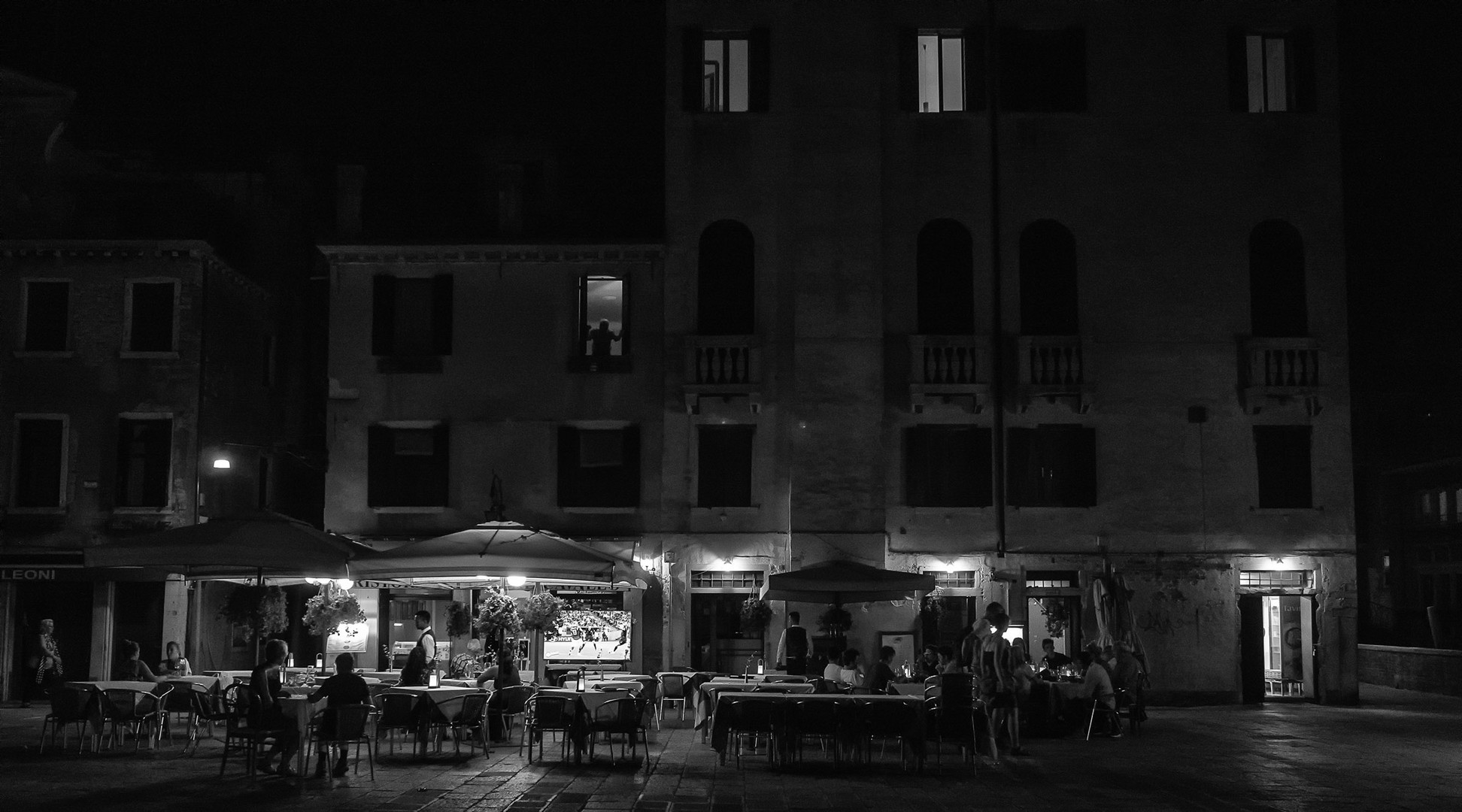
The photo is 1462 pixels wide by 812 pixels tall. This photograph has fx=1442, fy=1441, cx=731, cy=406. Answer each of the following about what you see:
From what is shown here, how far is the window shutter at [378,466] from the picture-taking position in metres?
30.0

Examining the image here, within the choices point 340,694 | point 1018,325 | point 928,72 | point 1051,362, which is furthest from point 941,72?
point 340,694

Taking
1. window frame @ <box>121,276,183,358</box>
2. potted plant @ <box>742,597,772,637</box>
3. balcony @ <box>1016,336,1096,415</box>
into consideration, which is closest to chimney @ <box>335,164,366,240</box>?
window frame @ <box>121,276,183,358</box>

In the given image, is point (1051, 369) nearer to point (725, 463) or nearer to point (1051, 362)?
point (1051, 362)

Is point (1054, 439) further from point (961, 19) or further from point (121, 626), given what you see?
point (121, 626)

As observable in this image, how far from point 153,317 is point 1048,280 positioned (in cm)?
1909

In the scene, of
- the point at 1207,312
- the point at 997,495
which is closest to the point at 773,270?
the point at 997,495

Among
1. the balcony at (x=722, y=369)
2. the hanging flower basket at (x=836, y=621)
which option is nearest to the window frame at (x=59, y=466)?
the balcony at (x=722, y=369)

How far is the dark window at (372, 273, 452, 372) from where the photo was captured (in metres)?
30.2

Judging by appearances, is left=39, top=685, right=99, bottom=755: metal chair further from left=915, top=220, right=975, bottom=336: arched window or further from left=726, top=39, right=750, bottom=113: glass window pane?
left=726, top=39, right=750, bottom=113: glass window pane

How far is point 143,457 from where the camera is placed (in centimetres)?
3073

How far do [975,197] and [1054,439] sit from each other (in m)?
5.33

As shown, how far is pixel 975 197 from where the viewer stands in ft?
99.4

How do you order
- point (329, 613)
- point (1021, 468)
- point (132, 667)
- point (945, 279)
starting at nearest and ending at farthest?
1. point (132, 667)
2. point (329, 613)
3. point (1021, 468)
4. point (945, 279)

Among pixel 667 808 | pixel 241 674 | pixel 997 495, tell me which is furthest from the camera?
pixel 997 495
